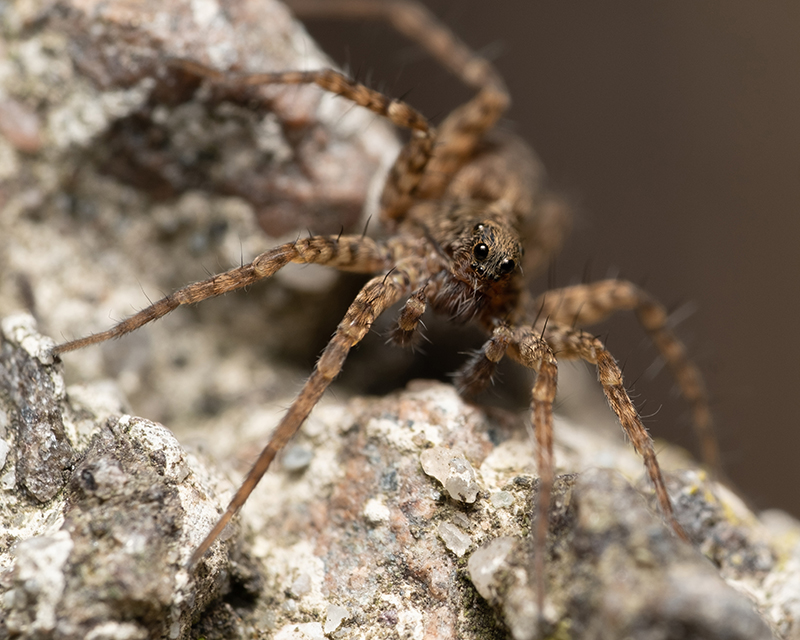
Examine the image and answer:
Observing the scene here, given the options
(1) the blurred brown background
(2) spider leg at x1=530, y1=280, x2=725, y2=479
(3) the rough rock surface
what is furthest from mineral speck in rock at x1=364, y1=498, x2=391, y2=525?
(1) the blurred brown background

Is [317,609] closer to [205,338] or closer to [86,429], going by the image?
[86,429]

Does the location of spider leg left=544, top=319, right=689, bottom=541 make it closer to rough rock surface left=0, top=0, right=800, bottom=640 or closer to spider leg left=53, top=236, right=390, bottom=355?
rough rock surface left=0, top=0, right=800, bottom=640

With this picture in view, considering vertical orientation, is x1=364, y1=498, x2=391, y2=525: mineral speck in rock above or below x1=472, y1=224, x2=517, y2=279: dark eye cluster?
below

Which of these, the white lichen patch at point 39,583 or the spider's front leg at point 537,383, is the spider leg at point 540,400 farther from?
the white lichen patch at point 39,583

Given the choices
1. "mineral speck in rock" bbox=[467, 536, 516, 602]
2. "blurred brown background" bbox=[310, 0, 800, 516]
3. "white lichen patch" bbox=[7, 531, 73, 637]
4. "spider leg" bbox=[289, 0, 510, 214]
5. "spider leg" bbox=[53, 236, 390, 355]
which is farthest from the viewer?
"blurred brown background" bbox=[310, 0, 800, 516]

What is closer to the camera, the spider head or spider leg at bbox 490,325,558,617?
spider leg at bbox 490,325,558,617

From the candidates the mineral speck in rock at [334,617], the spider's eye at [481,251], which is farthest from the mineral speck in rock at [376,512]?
the spider's eye at [481,251]

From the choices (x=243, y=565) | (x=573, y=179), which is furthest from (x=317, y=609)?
(x=573, y=179)
